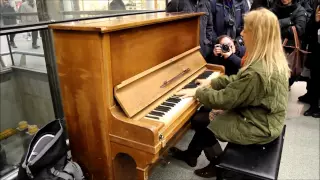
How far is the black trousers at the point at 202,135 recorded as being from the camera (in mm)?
2020

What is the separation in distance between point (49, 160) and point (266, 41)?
54.7 inches

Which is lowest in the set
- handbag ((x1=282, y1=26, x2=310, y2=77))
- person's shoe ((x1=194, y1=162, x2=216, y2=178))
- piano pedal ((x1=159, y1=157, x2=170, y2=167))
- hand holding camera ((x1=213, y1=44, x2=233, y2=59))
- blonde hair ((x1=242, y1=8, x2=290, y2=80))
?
piano pedal ((x1=159, y1=157, x2=170, y2=167))

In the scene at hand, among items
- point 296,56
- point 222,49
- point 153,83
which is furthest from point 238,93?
point 296,56

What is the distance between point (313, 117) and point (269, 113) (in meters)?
2.16

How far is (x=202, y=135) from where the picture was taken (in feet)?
6.94

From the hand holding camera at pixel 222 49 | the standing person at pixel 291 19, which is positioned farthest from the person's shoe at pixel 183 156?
the standing person at pixel 291 19

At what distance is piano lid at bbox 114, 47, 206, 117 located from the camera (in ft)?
4.83

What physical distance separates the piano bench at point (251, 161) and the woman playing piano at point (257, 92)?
1.8 inches

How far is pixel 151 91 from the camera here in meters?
1.67

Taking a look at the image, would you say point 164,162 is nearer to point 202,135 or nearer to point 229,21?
point 202,135

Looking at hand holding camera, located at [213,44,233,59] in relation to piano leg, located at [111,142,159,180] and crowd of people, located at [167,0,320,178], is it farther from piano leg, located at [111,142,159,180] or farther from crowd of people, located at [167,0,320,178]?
piano leg, located at [111,142,159,180]

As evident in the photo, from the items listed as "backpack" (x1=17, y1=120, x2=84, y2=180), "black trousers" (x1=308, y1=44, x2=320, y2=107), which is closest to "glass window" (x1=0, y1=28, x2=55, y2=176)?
"backpack" (x1=17, y1=120, x2=84, y2=180)

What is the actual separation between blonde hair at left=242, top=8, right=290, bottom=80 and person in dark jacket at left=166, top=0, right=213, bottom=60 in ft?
3.79

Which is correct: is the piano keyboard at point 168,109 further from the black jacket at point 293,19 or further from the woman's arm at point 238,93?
the black jacket at point 293,19
